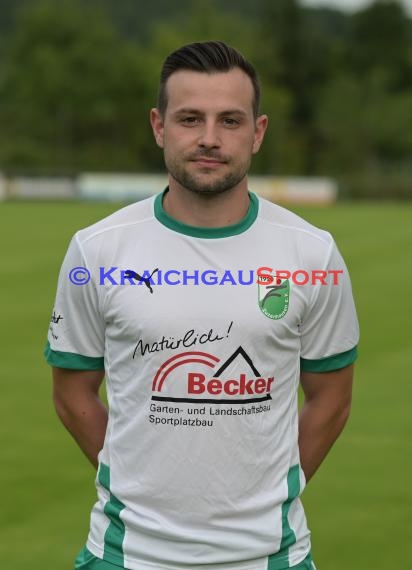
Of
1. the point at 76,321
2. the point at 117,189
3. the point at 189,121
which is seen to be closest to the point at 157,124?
the point at 189,121

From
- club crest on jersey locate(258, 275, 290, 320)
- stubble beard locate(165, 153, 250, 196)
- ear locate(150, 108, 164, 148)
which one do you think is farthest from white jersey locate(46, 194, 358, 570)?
ear locate(150, 108, 164, 148)

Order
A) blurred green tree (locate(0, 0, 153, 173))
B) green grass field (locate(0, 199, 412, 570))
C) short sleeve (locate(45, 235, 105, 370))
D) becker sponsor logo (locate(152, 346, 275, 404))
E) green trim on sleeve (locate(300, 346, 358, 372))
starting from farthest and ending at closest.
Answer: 1. blurred green tree (locate(0, 0, 153, 173))
2. green grass field (locate(0, 199, 412, 570))
3. green trim on sleeve (locate(300, 346, 358, 372))
4. short sleeve (locate(45, 235, 105, 370))
5. becker sponsor logo (locate(152, 346, 275, 404))

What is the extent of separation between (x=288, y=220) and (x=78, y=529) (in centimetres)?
352

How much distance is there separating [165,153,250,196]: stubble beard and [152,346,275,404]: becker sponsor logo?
18.1 inches

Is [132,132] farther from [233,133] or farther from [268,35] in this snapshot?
[233,133]

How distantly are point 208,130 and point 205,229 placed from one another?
0.93ft

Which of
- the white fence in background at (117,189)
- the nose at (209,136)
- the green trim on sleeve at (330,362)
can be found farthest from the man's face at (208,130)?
the white fence in background at (117,189)

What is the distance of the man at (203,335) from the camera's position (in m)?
3.19

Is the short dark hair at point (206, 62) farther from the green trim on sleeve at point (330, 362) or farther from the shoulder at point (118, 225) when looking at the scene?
the green trim on sleeve at point (330, 362)

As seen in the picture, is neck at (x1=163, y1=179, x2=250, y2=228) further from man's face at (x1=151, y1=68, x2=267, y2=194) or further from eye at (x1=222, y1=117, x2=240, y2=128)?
eye at (x1=222, y1=117, x2=240, y2=128)

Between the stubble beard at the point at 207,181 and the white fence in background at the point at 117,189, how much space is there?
5234cm

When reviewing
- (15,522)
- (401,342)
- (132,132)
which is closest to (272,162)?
(132,132)

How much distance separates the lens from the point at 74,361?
3.50 m

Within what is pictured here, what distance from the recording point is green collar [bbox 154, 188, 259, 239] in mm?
3277
